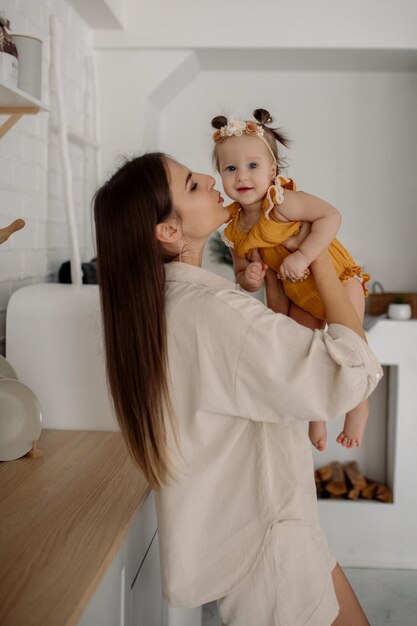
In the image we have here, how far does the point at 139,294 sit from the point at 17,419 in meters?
0.73

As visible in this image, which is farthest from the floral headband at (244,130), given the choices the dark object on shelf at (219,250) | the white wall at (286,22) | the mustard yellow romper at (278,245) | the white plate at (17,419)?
the dark object on shelf at (219,250)

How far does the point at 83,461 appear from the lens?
6.38ft

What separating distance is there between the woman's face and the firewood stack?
237 cm

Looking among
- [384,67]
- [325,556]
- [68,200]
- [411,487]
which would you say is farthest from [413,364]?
[325,556]

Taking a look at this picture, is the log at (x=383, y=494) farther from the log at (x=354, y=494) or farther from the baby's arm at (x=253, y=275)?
the baby's arm at (x=253, y=275)

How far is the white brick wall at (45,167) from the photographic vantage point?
2.40 metres

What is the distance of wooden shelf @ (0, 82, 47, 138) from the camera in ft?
6.02

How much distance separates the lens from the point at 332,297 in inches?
62.8

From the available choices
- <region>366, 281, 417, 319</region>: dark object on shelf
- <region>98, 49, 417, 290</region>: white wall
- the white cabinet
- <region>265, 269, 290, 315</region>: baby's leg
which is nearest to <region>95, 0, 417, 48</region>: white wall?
<region>98, 49, 417, 290</region>: white wall

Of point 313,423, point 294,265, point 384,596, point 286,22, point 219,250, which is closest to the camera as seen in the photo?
point 294,265

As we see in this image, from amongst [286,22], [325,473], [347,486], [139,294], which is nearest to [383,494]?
[347,486]

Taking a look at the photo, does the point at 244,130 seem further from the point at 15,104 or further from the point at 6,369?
the point at 6,369

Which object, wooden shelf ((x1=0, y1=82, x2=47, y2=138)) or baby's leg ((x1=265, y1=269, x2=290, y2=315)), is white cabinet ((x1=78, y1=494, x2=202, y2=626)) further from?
wooden shelf ((x1=0, y1=82, x2=47, y2=138))

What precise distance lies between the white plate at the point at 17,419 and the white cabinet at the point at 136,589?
372 mm
